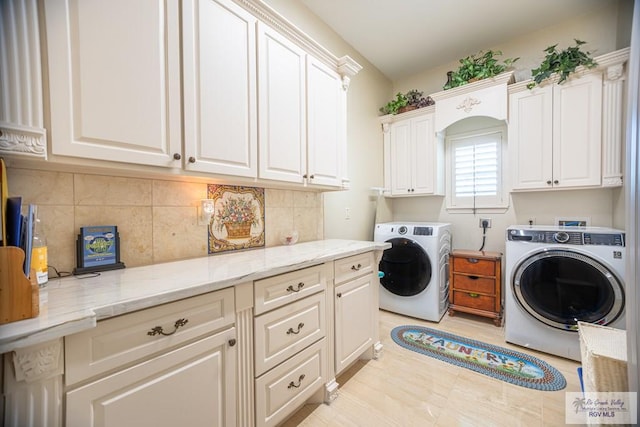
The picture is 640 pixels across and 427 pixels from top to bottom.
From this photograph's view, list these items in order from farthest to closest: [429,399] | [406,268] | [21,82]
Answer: [406,268]
[429,399]
[21,82]

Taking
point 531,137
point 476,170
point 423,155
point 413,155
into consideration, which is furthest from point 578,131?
point 413,155

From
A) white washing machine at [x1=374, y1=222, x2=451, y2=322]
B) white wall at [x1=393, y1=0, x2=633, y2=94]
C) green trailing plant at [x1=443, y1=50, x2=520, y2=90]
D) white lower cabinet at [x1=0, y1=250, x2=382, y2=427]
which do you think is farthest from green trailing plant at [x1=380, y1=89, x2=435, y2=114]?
white lower cabinet at [x1=0, y1=250, x2=382, y2=427]

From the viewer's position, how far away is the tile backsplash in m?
1.04

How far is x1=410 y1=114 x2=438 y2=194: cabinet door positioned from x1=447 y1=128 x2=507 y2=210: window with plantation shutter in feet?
1.15

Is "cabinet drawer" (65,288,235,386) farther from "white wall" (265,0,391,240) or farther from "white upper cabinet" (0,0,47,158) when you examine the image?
"white wall" (265,0,391,240)

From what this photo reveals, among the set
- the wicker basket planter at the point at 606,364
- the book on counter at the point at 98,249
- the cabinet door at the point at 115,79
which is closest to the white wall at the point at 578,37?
the wicker basket planter at the point at 606,364

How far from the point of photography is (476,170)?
2941mm

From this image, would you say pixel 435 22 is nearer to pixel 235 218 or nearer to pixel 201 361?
pixel 235 218

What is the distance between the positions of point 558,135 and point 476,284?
155 cm

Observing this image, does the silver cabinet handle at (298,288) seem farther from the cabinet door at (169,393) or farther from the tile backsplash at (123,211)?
the tile backsplash at (123,211)

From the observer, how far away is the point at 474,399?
1.56 meters

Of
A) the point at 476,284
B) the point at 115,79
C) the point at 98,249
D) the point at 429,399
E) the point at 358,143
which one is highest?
the point at 358,143

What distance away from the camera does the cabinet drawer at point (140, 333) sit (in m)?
0.70

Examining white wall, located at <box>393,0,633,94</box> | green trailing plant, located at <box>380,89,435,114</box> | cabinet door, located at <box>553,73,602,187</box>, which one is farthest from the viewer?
green trailing plant, located at <box>380,89,435,114</box>
